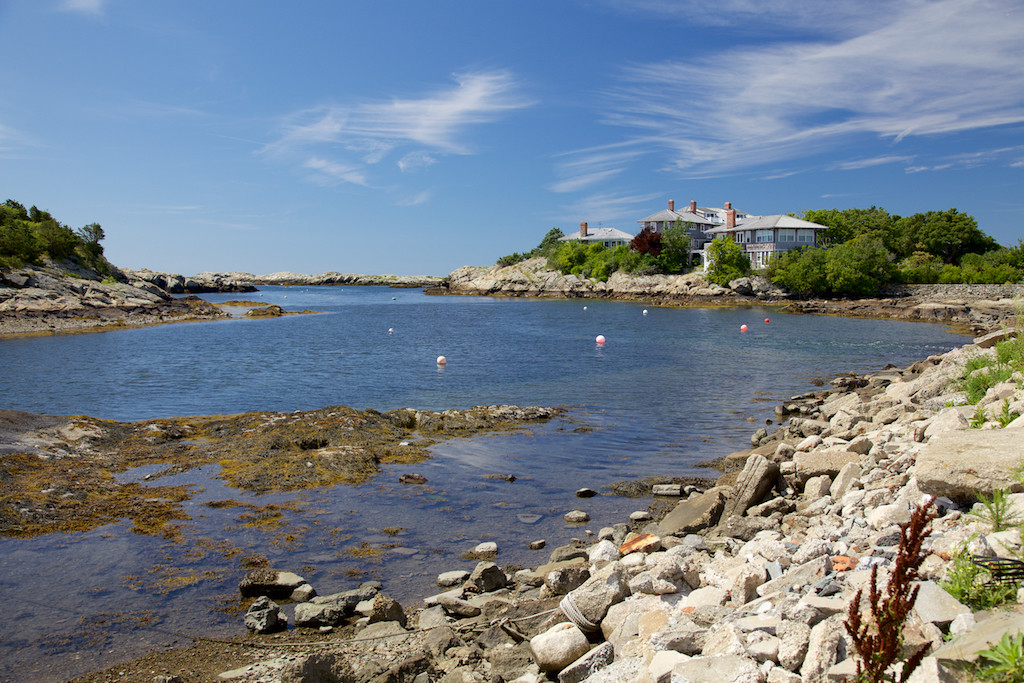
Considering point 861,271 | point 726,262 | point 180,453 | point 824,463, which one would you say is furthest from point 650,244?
point 824,463

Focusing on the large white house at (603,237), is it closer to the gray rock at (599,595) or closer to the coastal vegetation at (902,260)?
the coastal vegetation at (902,260)

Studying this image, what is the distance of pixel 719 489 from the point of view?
391 inches

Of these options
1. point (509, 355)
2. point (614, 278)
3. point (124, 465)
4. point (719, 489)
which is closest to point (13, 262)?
point (509, 355)

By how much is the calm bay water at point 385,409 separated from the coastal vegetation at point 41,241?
17.0 m

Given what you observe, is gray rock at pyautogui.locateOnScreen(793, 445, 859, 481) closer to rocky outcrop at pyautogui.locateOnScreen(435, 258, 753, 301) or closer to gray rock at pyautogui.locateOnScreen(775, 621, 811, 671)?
gray rock at pyautogui.locateOnScreen(775, 621, 811, 671)

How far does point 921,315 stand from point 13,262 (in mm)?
87144

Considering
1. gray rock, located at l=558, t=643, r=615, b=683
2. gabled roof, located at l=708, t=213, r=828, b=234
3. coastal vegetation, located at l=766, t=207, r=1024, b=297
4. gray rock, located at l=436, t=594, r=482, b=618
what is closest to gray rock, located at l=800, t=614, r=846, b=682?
gray rock, located at l=558, t=643, r=615, b=683

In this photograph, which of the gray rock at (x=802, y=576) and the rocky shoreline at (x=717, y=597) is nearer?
the rocky shoreline at (x=717, y=597)

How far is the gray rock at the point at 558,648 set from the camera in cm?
541

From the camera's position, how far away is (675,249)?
108 meters

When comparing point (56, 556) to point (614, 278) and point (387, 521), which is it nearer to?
point (387, 521)

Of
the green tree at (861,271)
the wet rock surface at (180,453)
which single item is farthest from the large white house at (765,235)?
the wet rock surface at (180,453)

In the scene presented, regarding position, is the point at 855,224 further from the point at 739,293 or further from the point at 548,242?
the point at 548,242

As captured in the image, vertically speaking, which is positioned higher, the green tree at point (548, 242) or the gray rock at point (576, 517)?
the green tree at point (548, 242)
